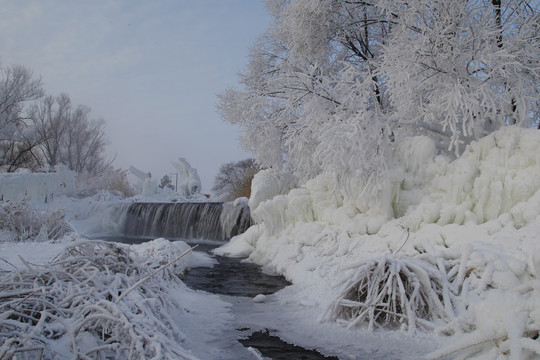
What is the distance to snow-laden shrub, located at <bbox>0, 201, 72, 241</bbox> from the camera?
763cm

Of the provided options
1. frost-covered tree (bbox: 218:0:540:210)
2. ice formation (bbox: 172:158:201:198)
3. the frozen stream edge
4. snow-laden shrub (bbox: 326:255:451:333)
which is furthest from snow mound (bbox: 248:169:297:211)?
ice formation (bbox: 172:158:201:198)

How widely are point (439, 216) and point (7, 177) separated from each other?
1708cm

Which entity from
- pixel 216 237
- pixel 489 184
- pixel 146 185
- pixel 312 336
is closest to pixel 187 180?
pixel 146 185

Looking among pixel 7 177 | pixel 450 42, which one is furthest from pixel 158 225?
pixel 450 42

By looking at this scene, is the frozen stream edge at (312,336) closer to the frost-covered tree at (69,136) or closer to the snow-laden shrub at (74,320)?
the snow-laden shrub at (74,320)

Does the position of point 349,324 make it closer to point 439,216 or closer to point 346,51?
point 439,216

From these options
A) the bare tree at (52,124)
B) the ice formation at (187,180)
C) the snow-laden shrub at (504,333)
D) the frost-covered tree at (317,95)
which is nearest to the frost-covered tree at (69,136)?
the bare tree at (52,124)

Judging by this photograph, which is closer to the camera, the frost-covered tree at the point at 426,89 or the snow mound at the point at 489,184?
the snow mound at the point at 489,184

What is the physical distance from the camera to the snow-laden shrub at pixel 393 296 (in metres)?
3.66

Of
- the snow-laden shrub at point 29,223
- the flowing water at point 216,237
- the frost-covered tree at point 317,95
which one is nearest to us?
the flowing water at point 216,237

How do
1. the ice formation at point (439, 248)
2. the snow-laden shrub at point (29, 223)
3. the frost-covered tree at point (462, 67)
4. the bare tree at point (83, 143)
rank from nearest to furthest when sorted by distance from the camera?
the ice formation at point (439, 248) < the frost-covered tree at point (462, 67) < the snow-laden shrub at point (29, 223) < the bare tree at point (83, 143)

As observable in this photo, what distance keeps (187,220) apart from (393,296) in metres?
12.8

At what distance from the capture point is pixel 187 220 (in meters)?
15.6

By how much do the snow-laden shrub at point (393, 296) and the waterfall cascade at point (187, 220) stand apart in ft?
31.6
